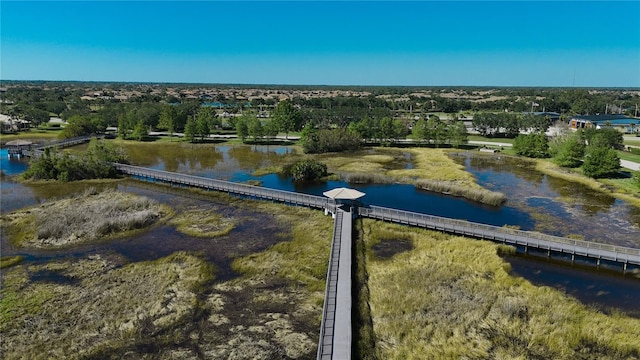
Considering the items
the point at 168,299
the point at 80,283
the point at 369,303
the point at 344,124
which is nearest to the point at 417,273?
the point at 369,303

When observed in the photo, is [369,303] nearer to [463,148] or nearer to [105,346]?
[105,346]

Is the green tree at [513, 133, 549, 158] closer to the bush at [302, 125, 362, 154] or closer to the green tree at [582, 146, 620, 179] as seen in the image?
the green tree at [582, 146, 620, 179]

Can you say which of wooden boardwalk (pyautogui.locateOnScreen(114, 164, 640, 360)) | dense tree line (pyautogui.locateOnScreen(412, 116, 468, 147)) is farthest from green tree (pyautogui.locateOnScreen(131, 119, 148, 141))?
dense tree line (pyautogui.locateOnScreen(412, 116, 468, 147))

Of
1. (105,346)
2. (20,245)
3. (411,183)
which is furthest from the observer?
(411,183)

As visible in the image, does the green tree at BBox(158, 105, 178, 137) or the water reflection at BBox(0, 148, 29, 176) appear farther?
the green tree at BBox(158, 105, 178, 137)

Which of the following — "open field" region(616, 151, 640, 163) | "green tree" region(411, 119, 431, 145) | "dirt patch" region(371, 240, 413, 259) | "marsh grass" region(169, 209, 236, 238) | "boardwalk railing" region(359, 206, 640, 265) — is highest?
"green tree" region(411, 119, 431, 145)

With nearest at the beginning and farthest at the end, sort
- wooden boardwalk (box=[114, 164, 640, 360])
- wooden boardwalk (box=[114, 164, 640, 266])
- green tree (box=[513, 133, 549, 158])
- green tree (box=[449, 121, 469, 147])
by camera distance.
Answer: wooden boardwalk (box=[114, 164, 640, 360]) → wooden boardwalk (box=[114, 164, 640, 266]) → green tree (box=[513, 133, 549, 158]) → green tree (box=[449, 121, 469, 147])
